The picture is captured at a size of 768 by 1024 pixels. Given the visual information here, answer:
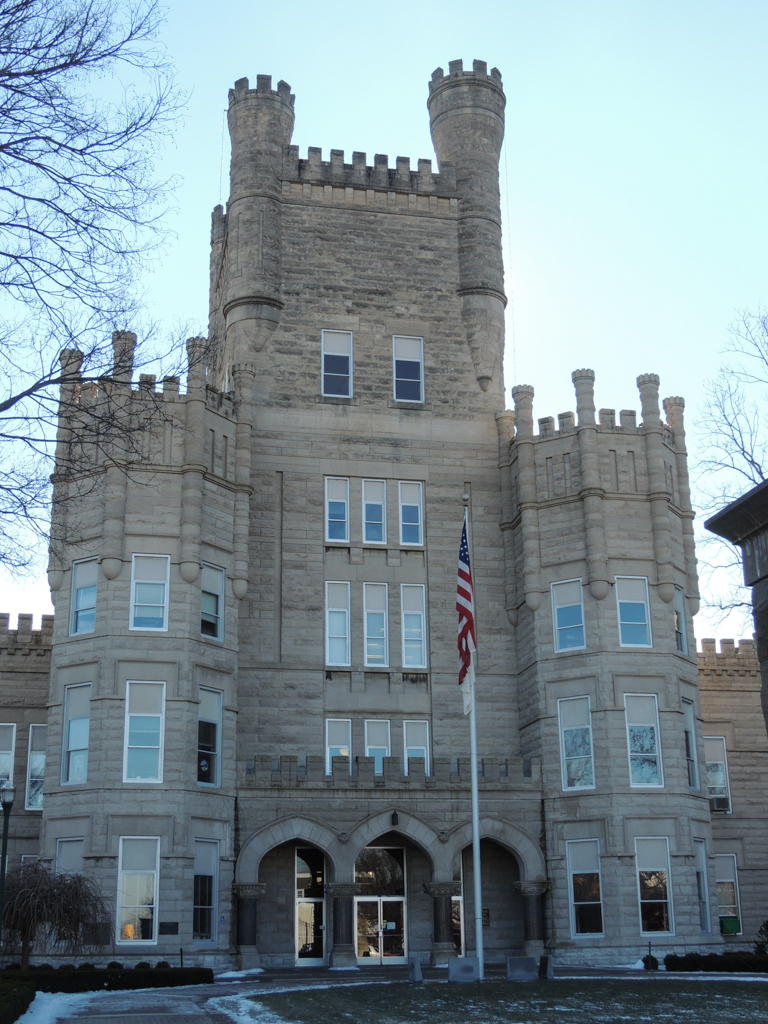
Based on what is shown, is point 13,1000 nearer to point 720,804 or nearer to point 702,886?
point 702,886

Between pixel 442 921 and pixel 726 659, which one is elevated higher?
pixel 726 659

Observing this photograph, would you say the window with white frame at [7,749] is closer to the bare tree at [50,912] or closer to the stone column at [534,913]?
the bare tree at [50,912]

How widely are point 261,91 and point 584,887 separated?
27906mm

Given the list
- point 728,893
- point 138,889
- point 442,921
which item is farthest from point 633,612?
point 138,889

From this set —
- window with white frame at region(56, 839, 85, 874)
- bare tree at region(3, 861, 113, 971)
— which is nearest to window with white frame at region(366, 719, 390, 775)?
window with white frame at region(56, 839, 85, 874)

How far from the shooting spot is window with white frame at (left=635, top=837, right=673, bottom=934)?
33.2m

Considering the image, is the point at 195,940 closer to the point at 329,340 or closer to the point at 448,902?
the point at 448,902

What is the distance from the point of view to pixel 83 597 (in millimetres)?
34000

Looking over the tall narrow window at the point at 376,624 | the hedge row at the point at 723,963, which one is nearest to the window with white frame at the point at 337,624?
the tall narrow window at the point at 376,624

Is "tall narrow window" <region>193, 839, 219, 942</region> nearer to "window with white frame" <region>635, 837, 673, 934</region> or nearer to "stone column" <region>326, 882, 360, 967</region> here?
"stone column" <region>326, 882, 360, 967</region>

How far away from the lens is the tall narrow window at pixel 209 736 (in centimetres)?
3325

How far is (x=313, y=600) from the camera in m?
37.9

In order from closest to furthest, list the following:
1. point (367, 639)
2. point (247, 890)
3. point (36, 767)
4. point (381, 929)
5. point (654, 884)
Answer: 1. point (247, 890)
2. point (654, 884)
3. point (381, 929)
4. point (36, 767)
5. point (367, 639)

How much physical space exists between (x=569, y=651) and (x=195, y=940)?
12846 millimetres
